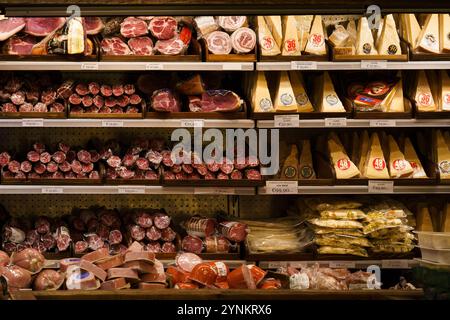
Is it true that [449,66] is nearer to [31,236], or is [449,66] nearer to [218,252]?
[218,252]

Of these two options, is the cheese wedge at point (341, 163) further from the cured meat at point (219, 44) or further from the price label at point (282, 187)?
the cured meat at point (219, 44)

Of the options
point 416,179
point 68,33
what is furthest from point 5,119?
point 416,179

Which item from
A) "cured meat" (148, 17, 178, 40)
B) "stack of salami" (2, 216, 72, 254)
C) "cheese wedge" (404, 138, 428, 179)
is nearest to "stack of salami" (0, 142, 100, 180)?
"stack of salami" (2, 216, 72, 254)

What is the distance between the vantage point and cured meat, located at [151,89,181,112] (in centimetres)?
406

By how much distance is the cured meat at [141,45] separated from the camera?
4.08 m

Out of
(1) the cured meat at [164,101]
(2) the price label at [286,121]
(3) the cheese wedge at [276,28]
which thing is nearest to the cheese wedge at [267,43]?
(3) the cheese wedge at [276,28]

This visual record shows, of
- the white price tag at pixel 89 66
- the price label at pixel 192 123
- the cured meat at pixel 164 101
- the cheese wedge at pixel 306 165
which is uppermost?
the white price tag at pixel 89 66

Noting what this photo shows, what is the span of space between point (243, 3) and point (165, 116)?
59.6 inches

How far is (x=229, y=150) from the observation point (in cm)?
426

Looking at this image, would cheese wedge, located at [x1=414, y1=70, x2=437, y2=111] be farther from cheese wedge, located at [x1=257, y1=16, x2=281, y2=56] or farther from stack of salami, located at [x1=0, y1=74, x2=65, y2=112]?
stack of salami, located at [x1=0, y1=74, x2=65, y2=112]

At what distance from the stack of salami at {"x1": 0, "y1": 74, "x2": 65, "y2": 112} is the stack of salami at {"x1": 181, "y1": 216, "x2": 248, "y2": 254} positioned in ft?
3.79

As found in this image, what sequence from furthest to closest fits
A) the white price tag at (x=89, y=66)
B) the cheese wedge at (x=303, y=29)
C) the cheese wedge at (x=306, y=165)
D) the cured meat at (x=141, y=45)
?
1. the cheese wedge at (x=306, y=165)
2. the cheese wedge at (x=303, y=29)
3. the cured meat at (x=141, y=45)
4. the white price tag at (x=89, y=66)

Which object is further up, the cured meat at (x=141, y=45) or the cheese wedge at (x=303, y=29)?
the cheese wedge at (x=303, y=29)

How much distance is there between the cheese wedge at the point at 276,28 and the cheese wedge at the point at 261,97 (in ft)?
0.84
